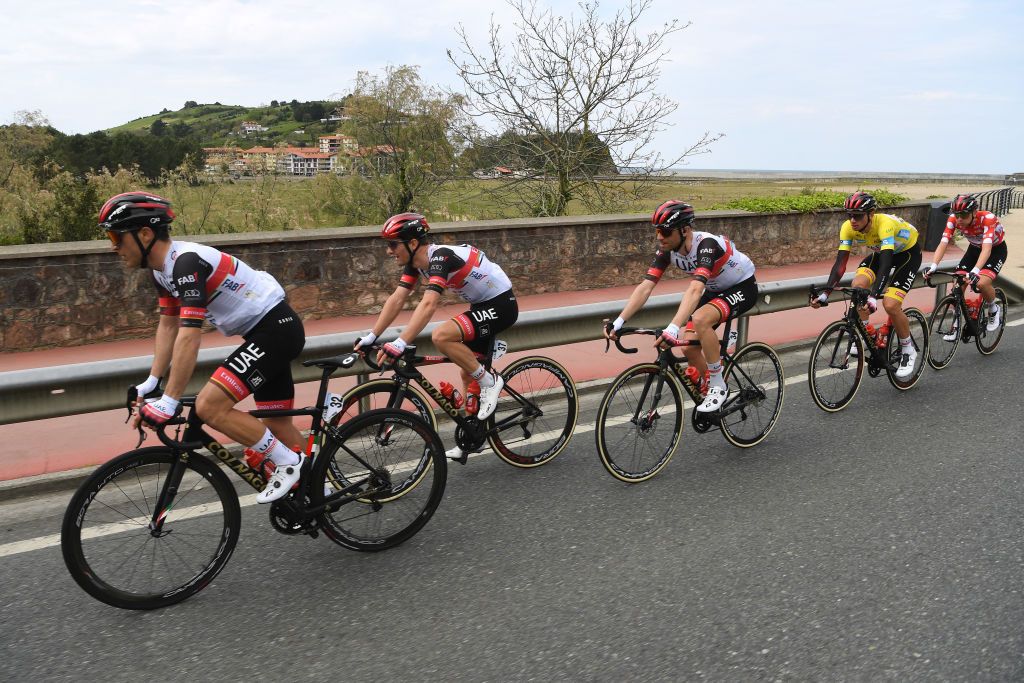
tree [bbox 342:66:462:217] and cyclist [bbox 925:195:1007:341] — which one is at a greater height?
tree [bbox 342:66:462:217]

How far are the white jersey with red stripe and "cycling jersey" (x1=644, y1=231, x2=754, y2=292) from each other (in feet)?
8.93

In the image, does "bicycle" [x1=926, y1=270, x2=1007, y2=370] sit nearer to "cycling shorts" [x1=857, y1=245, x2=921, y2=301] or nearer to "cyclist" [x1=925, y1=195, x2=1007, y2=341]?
"cyclist" [x1=925, y1=195, x2=1007, y2=341]

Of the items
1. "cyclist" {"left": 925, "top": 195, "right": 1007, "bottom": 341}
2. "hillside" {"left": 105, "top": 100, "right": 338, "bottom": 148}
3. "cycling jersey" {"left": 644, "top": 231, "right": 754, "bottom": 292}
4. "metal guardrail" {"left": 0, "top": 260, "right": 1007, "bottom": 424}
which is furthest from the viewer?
"hillside" {"left": 105, "top": 100, "right": 338, "bottom": 148}

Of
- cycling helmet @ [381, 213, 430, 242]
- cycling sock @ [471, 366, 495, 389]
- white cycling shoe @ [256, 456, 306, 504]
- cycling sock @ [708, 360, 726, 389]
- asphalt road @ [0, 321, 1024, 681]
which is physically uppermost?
cycling helmet @ [381, 213, 430, 242]

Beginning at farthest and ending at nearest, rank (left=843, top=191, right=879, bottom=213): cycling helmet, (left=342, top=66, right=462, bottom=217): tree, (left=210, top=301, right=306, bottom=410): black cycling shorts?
(left=342, top=66, right=462, bottom=217): tree
(left=843, top=191, right=879, bottom=213): cycling helmet
(left=210, top=301, right=306, bottom=410): black cycling shorts

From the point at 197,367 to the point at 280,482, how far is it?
6.79ft

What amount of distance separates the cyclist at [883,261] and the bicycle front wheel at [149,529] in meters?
5.08

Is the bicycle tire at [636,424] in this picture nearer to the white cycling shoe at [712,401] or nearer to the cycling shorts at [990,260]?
the white cycling shoe at [712,401]

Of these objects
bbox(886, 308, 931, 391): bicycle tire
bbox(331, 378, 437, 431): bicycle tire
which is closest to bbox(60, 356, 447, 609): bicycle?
bbox(331, 378, 437, 431): bicycle tire

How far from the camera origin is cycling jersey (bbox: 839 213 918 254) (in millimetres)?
7145

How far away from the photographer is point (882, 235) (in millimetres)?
7180

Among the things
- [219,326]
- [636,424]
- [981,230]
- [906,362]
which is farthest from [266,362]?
[981,230]

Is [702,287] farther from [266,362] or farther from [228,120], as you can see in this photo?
[228,120]

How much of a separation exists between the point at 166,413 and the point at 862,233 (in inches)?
244
